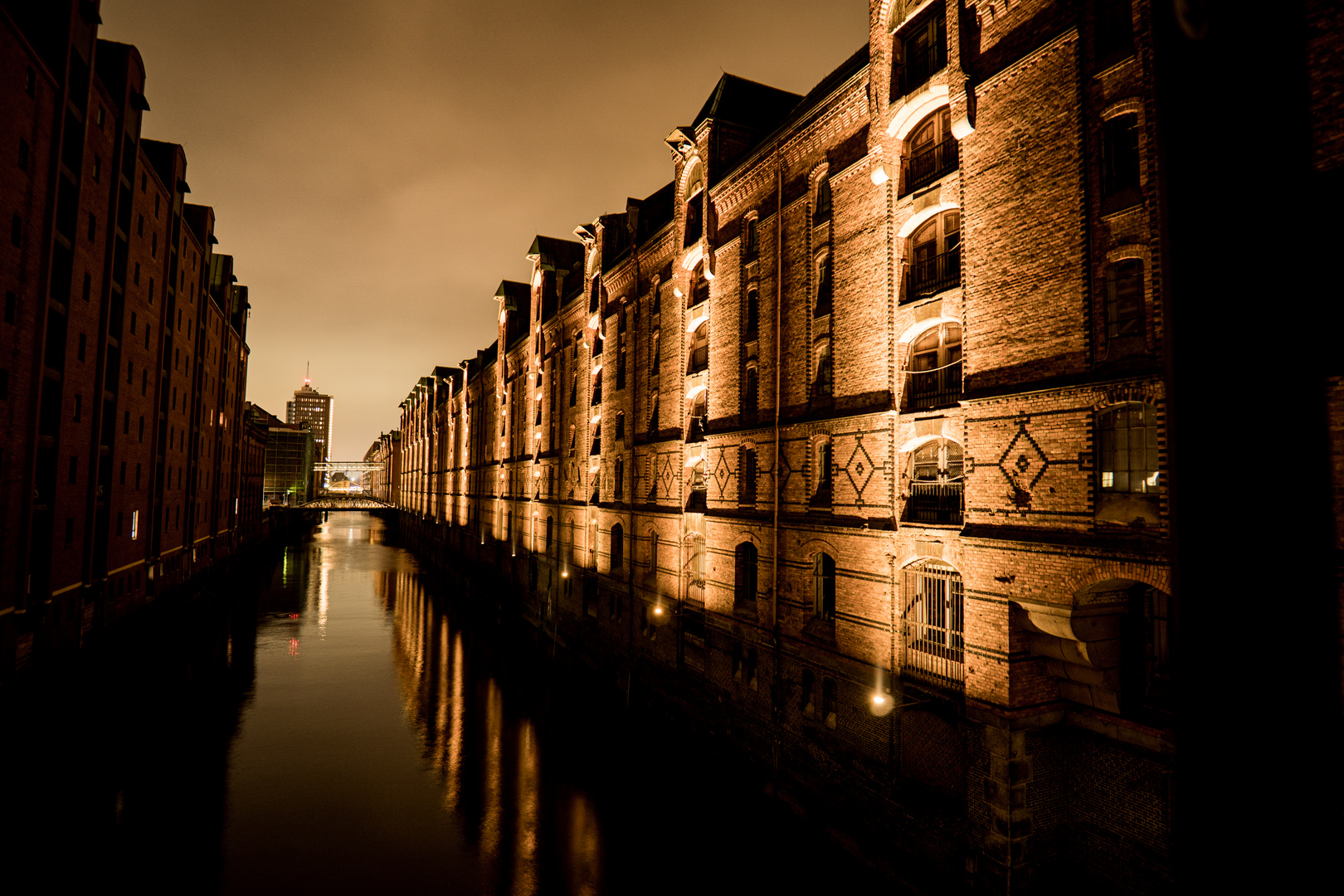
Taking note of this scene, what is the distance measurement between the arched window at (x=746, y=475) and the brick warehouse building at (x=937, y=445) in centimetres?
9

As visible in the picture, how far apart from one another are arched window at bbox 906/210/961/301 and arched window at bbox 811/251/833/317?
2.27 meters

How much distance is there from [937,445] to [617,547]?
52.5 feet

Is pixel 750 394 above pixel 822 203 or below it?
below

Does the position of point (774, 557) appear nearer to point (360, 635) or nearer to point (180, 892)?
point (180, 892)

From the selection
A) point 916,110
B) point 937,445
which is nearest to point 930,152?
point 916,110

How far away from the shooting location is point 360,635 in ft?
117

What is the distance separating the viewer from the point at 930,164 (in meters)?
13.6

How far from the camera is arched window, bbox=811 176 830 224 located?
16.0m

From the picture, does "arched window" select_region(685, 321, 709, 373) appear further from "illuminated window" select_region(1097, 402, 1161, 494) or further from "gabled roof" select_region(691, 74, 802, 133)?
"illuminated window" select_region(1097, 402, 1161, 494)

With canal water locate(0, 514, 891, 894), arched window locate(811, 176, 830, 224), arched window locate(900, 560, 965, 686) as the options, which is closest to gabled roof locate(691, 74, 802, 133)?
arched window locate(811, 176, 830, 224)

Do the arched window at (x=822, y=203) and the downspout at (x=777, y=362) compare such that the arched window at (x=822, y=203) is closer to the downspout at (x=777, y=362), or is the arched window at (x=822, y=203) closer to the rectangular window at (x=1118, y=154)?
the downspout at (x=777, y=362)

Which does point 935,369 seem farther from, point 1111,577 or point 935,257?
point 1111,577

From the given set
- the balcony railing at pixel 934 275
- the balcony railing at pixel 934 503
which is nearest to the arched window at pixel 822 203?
the balcony railing at pixel 934 275

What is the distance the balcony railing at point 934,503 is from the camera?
1279 centimetres
